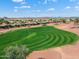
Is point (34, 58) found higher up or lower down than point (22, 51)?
lower down

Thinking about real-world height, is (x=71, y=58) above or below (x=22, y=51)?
below

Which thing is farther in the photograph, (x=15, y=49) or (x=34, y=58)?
(x=34, y=58)

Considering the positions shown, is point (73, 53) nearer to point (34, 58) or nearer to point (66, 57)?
point (66, 57)

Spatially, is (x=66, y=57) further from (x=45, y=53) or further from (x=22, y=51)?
(x=22, y=51)

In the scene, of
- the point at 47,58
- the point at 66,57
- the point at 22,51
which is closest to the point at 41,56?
the point at 47,58

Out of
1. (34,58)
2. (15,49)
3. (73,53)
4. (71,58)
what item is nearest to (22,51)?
(15,49)

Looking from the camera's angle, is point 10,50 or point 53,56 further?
point 53,56

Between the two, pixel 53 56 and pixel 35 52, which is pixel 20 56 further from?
pixel 35 52

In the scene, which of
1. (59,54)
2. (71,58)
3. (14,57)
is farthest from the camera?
(59,54)

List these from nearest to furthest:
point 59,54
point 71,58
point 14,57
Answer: point 14,57
point 71,58
point 59,54
